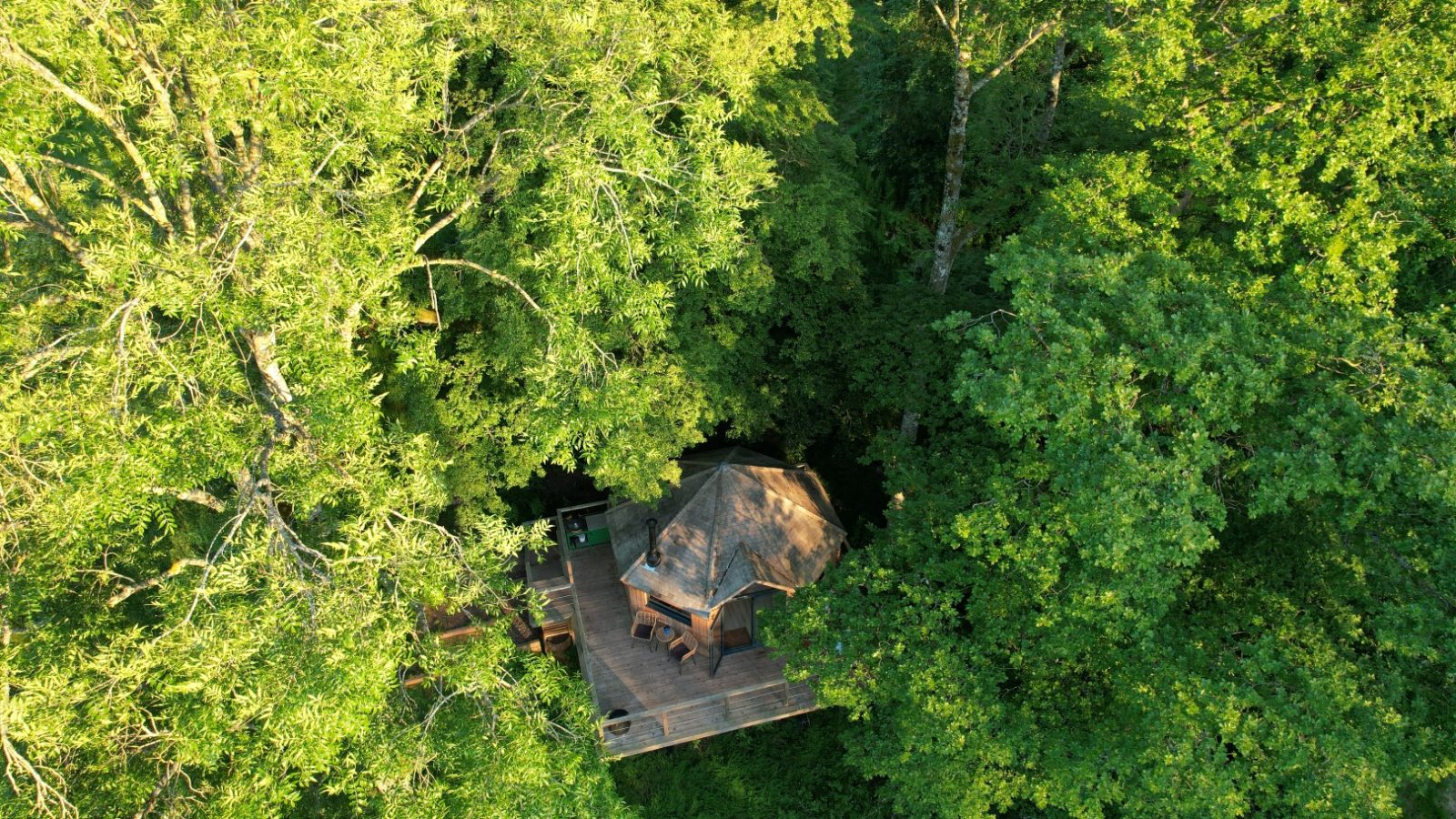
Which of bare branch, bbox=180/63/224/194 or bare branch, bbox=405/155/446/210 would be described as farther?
bare branch, bbox=405/155/446/210

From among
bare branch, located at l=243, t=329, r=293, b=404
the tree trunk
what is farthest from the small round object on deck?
the tree trunk

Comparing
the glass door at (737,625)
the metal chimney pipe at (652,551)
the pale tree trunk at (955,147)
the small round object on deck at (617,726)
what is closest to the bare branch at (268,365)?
the metal chimney pipe at (652,551)

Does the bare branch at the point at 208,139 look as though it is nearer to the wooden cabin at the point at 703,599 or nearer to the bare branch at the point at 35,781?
the bare branch at the point at 35,781

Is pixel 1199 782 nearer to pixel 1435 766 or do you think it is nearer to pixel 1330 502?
pixel 1435 766

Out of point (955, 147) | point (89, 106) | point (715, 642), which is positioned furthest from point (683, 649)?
point (89, 106)

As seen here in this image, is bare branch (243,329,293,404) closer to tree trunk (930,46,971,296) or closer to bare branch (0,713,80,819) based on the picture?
bare branch (0,713,80,819)

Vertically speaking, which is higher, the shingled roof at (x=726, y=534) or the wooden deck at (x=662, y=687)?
the shingled roof at (x=726, y=534)
